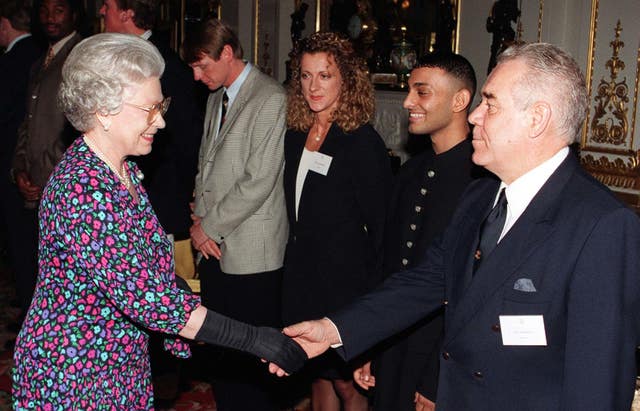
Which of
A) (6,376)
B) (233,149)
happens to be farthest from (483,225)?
(6,376)

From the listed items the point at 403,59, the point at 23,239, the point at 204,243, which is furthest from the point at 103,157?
the point at 403,59

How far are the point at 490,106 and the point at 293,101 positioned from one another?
160cm

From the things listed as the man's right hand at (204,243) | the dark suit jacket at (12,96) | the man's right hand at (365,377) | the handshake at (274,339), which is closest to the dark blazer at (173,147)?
the man's right hand at (204,243)

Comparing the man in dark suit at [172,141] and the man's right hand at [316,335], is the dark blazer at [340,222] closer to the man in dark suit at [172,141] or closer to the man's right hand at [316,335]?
the man's right hand at [316,335]

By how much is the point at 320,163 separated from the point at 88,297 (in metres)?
1.47

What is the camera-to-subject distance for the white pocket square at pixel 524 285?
1843 mm

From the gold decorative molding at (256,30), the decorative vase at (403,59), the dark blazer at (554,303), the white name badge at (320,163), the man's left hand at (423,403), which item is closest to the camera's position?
the dark blazer at (554,303)

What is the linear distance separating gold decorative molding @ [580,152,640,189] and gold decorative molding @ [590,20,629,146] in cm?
12

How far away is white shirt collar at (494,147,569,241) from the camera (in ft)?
6.38

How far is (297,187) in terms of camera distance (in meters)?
3.38

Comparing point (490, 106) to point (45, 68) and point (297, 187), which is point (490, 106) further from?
point (45, 68)

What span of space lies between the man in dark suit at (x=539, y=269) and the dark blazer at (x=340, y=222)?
1.07 meters

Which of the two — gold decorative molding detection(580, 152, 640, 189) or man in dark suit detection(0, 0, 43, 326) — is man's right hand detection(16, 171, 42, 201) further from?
gold decorative molding detection(580, 152, 640, 189)

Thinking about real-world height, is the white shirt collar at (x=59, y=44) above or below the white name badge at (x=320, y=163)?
above
